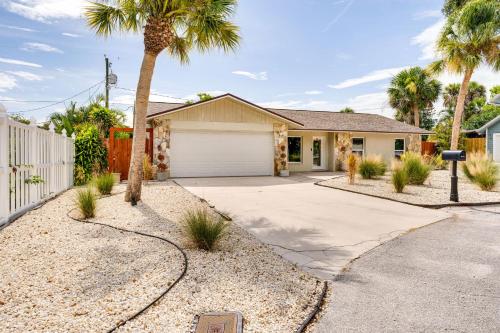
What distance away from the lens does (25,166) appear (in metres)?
6.99

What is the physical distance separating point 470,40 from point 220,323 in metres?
19.3

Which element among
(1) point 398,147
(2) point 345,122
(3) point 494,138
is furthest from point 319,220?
(3) point 494,138

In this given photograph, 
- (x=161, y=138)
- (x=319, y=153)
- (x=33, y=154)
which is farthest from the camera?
(x=319, y=153)

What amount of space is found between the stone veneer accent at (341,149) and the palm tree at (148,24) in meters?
13.4

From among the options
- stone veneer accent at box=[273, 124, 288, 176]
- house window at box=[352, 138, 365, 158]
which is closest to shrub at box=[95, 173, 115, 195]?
stone veneer accent at box=[273, 124, 288, 176]

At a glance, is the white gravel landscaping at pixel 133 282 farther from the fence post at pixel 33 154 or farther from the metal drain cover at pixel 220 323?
the fence post at pixel 33 154

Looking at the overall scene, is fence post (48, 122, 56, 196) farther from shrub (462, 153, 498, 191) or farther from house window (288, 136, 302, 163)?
shrub (462, 153, 498, 191)

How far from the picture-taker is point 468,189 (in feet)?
38.9

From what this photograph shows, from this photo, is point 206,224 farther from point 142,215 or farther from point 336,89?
point 336,89

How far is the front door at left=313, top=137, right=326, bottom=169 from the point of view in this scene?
2147cm

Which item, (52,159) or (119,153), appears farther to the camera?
(119,153)

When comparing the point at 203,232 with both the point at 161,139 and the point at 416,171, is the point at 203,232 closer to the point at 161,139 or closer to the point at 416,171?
the point at 416,171

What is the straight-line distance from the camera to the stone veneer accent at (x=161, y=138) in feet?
51.8

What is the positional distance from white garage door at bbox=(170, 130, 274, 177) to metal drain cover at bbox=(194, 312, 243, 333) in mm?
Answer: 13579
